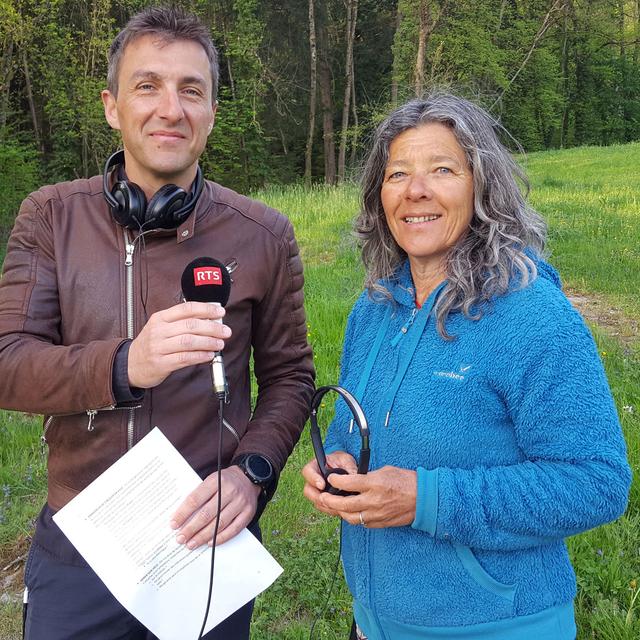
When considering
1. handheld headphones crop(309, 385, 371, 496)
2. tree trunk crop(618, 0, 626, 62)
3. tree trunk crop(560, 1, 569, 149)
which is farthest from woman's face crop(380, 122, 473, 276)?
tree trunk crop(618, 0, 626, 62)

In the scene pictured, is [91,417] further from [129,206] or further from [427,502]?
[427,502]

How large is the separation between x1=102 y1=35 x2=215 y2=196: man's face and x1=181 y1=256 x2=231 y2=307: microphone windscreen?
2.10ft

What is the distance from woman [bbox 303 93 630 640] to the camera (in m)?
1.69

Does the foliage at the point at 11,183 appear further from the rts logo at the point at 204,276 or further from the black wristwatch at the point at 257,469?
the rts logo at the point at 204,276

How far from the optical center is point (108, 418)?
2.17 metres

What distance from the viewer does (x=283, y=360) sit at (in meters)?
2.60

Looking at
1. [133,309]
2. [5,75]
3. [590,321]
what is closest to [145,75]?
[133,309]

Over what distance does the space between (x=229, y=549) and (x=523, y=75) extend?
50.6 m

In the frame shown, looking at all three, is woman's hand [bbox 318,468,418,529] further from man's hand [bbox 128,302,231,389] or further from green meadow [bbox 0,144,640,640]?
green meadow [bbox 0,144,640,640]

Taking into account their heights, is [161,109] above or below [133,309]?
above

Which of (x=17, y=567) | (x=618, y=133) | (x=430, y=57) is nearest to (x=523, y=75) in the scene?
(x=618, y=133)

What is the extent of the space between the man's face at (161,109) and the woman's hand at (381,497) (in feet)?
4.12

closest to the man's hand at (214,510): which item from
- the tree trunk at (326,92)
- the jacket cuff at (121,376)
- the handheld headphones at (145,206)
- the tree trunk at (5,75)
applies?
the jacket cuff at (121,376)

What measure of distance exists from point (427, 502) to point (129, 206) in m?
1.33
